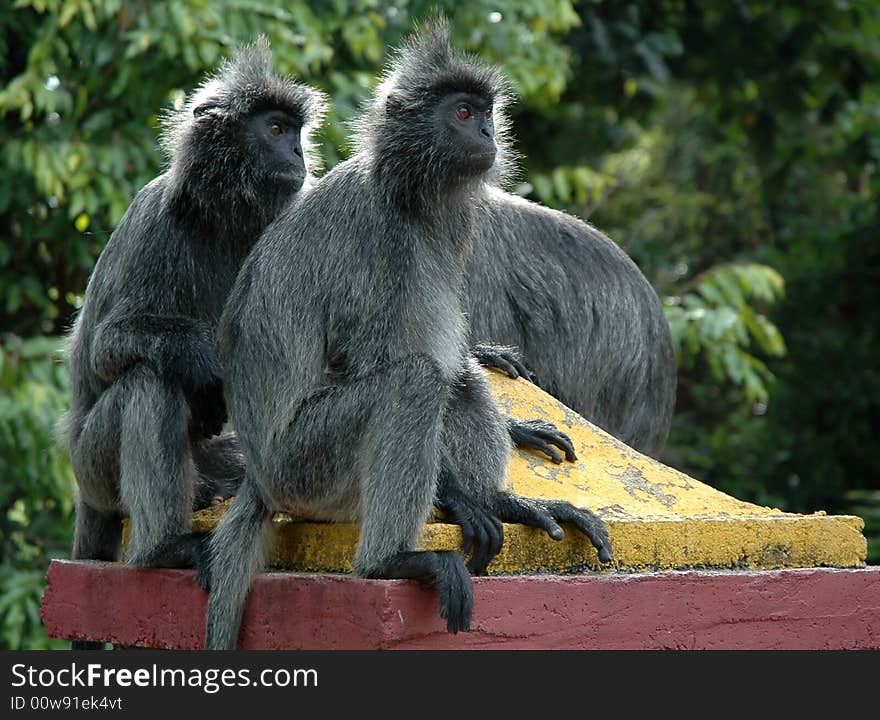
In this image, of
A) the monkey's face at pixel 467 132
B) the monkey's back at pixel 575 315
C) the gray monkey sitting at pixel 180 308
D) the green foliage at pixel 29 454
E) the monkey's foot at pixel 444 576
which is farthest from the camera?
the green foliage at pixel 29 454

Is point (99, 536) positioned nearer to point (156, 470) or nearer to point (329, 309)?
point (156, 470)

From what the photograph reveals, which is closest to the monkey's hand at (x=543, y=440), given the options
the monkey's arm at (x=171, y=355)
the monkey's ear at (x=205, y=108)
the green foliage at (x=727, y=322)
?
the monkey's arm at (x=171, y=355)

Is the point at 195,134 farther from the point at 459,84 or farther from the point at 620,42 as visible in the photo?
the point at 620,42

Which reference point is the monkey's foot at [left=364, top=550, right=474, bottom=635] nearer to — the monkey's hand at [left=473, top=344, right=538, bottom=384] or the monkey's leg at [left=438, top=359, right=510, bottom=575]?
the monkey's leg at [left=438, top=359, right=510, bottom=575]

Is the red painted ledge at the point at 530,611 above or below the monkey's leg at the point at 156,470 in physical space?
below

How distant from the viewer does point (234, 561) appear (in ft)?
13.2

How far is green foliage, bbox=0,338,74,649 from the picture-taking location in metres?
6.93

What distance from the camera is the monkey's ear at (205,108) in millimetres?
4918

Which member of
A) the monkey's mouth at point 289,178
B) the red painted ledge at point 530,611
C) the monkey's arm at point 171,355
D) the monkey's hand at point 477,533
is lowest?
the red painted ledge at point 530,611

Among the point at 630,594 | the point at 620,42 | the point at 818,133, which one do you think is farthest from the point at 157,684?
the point at 818,133

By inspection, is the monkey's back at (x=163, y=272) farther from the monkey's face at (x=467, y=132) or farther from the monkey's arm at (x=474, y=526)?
the monkey's arm at (x=474, y=526)

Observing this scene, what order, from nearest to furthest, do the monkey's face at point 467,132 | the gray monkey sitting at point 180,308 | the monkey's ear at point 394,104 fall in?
the monkey's face at point 467,132 → the monkey's ear at point 394,104 → the gray monkey sitting at point 180,308

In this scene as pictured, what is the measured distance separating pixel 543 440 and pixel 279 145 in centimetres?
131

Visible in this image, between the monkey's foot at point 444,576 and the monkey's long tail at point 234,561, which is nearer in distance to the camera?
the monkey's foot at point 444,576
